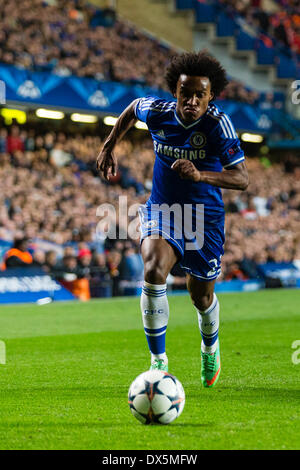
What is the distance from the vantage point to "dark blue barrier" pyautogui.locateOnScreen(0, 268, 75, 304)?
56.2 ft

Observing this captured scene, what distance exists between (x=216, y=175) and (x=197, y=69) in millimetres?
1016

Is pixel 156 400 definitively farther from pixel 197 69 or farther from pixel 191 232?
pixel 197 69

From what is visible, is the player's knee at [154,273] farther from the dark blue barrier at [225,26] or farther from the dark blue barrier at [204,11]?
the dark blue barrier at [204,11]

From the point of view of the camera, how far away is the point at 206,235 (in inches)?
261

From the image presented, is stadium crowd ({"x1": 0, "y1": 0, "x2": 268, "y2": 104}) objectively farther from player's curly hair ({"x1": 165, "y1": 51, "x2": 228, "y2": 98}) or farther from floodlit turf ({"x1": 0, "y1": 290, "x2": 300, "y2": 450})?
player's curly hair ({"x1": 165, "y1": 51, "x2": 228, "y2": 98})

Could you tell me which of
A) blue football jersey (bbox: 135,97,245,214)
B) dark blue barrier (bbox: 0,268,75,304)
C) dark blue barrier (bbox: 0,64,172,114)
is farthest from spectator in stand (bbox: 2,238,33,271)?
blue football jersey (bbox: 135,97,245,214)

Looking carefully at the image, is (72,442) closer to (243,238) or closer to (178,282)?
(178,282)

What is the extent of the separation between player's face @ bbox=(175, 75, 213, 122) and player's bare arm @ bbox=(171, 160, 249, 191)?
0.56 metres

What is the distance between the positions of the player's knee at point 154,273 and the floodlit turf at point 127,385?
38.9 inches

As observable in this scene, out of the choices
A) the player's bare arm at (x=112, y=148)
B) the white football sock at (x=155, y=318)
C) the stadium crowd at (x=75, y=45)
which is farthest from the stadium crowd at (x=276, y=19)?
the white football sock at (x=155, y=318)

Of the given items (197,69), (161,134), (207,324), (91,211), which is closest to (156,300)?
(207,324)

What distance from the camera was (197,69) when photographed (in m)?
6.30

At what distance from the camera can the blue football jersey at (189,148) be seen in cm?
625
